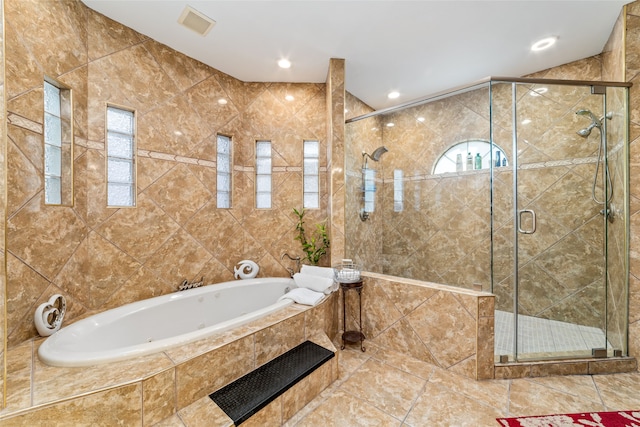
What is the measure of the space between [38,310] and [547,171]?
396 cm

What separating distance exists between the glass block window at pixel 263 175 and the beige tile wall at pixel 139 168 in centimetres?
10

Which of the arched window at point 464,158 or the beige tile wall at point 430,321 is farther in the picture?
the arched window at point 464,158

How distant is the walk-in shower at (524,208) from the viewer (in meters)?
1.94

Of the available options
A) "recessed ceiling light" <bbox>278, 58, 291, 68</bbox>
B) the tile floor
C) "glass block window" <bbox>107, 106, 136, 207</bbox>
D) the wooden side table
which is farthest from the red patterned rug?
"recessed ceiling light" <bbox>278, 58, 291, 68</bbox>

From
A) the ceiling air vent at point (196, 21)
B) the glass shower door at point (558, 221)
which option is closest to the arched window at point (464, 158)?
the glass shower door at point (558, 221)

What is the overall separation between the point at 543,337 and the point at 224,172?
11.0ft

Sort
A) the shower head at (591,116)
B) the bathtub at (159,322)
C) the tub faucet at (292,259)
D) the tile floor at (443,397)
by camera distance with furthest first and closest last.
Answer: the tub faucet at (292,259)
the shower head at (591,116)
the tile floor at (443,397)
the bathtub at (159,322)

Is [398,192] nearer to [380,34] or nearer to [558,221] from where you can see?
[558,221]

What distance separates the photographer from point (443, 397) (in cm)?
162

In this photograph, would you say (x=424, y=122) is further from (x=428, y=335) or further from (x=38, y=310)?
(x=38, y=310)

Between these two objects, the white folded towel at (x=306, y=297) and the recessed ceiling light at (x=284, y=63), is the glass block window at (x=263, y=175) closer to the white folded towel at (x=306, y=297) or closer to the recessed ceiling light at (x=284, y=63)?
the recessed ceiling light at (x=284, y=63)

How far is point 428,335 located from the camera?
198cm

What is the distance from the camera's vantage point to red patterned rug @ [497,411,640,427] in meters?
1.36

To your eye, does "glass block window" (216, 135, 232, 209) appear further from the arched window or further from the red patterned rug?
the red patterned rug
